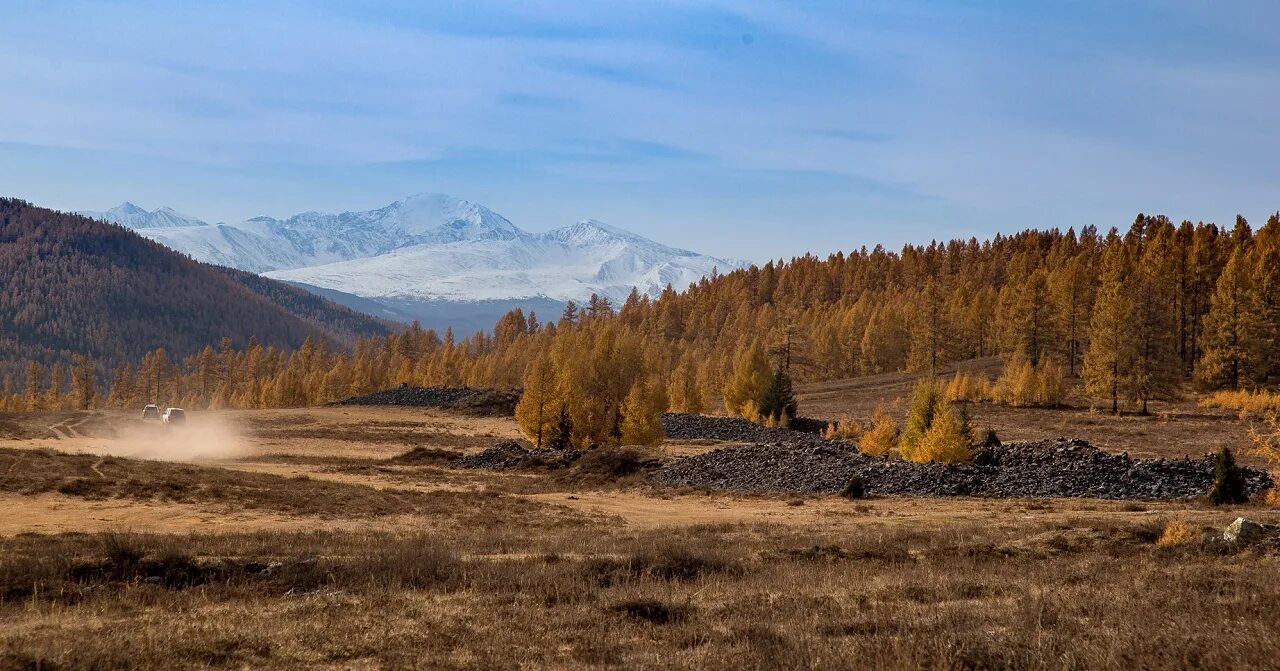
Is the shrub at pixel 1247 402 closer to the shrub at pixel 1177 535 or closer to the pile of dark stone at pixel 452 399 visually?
the shrub at pixel 1177 535

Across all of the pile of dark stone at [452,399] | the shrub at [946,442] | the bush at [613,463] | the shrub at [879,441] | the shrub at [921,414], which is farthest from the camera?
the pile of dark stone at [452,399]

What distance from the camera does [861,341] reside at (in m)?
119

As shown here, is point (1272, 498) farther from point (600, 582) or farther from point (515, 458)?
point (515, 458)

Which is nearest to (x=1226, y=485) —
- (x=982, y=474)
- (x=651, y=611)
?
(x=982, y=474)

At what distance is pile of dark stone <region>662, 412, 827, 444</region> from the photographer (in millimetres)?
63625

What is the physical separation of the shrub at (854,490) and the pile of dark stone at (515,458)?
1704cm

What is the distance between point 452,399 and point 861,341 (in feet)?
192

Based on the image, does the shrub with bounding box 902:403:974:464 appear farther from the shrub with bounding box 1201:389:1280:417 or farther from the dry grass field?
the shrub with bounding box 1201:389:1280:417

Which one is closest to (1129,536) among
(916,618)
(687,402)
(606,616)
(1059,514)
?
(1059,514)

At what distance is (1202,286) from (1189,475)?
235ft

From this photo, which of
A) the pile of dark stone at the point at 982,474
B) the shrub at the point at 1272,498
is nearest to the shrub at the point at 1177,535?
the shrub at the point at 1272,498

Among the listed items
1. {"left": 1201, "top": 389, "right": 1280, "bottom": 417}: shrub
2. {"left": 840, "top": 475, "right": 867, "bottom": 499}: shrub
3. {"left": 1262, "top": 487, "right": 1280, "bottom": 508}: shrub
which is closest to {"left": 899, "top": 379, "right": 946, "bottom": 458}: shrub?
{"left": 840, "top": 475, "right": 867, "bottom": 499}: shrub

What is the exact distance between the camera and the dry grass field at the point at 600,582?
29.6 feet

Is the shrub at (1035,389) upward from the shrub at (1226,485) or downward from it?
upward
